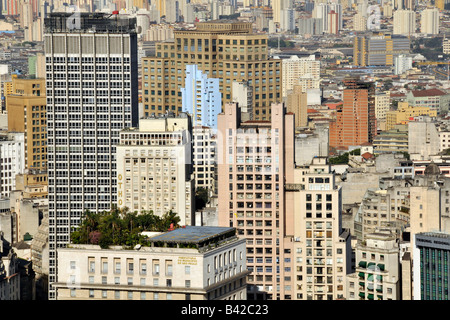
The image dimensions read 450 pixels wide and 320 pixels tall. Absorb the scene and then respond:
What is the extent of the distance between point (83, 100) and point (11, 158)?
1391 centimetres

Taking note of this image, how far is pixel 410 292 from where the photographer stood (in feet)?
65.0

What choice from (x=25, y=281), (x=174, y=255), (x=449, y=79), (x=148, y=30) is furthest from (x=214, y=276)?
(x=449, y=79)

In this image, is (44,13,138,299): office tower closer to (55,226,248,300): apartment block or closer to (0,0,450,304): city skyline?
(0,0,450,304): city skyline

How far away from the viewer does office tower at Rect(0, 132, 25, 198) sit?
41.7 meters

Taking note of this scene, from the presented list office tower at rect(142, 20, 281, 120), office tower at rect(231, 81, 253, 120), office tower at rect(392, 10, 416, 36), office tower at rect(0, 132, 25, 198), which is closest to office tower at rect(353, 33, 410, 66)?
office tower at rect(392, 10, 416, 36)

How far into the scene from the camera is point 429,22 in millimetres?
114500

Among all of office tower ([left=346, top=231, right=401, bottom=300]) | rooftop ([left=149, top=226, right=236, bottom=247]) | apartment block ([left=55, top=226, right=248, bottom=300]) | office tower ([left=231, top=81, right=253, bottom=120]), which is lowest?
office tower ([left=346, top=231, right=401, bottom=300])

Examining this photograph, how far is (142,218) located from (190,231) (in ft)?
8.66

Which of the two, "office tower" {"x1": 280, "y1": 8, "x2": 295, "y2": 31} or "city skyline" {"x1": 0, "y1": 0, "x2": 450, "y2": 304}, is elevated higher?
"office tower" {"x1": 280, "y1": 8, "x2": 295, "y2": 31}

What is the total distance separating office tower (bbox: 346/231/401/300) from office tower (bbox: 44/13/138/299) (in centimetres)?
995

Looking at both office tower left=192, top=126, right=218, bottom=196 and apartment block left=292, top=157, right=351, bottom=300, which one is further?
office tower left=192, top=126, right=218, bottom=196

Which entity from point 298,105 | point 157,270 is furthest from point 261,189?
point 298,105
